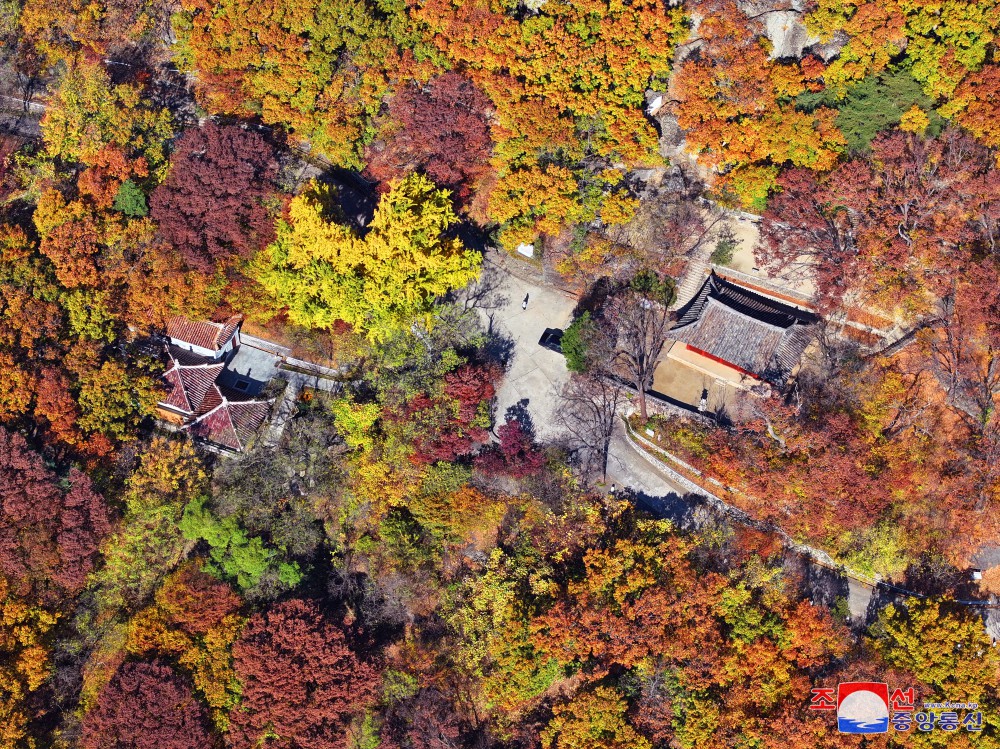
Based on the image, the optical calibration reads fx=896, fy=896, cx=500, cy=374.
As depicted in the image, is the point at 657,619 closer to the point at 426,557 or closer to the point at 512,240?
the point at 426,557

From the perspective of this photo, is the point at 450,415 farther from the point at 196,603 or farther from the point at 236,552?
the point at 196,603

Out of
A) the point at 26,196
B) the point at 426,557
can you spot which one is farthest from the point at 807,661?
the point at 26,196

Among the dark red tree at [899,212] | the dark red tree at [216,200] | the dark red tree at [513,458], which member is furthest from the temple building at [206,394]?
the dark red tree at [899,212]

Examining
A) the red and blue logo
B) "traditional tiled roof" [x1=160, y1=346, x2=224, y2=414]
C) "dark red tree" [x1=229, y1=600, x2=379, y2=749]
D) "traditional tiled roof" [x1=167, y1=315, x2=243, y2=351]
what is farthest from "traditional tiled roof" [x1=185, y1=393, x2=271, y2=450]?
the red and blue logo

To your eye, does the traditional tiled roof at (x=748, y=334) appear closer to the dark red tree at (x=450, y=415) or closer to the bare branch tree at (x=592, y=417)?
the bare branch tree at (x=592, y=417)

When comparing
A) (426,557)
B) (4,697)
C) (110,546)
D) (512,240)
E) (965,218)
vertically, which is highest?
(965,218)
